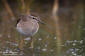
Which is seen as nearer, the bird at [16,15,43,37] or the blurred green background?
the blurred green background

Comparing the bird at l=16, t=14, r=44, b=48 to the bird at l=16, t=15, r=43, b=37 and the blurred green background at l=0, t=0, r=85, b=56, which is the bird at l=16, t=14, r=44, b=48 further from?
the blurred green background at l=0, t=0, r=85, b=56

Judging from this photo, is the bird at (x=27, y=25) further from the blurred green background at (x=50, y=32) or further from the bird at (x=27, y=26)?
the blurred green background at (x=50, y=32)

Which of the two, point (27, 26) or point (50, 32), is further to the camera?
point (50, 32)

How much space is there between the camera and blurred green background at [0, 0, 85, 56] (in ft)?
21.3

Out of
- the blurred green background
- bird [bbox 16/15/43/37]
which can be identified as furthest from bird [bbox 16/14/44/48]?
the blurred green background

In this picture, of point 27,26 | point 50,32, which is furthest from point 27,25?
point 50,32

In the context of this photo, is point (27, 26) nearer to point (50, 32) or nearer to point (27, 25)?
point (27, 25)

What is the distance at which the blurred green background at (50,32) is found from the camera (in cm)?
650

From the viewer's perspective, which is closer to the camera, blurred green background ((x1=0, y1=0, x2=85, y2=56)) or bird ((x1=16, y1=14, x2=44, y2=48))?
blurred green background ((x1=0, y1=0, x2=85, y2=56))

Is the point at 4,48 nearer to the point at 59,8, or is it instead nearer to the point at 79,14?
the point at 79,14

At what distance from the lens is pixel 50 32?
9.09 m

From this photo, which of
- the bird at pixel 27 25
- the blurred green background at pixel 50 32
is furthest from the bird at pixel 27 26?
the blurred green background at pixel 50 32

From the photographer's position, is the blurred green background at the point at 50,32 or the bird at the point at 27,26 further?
the bird at the point at 27,26

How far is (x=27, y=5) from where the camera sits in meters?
10.6
